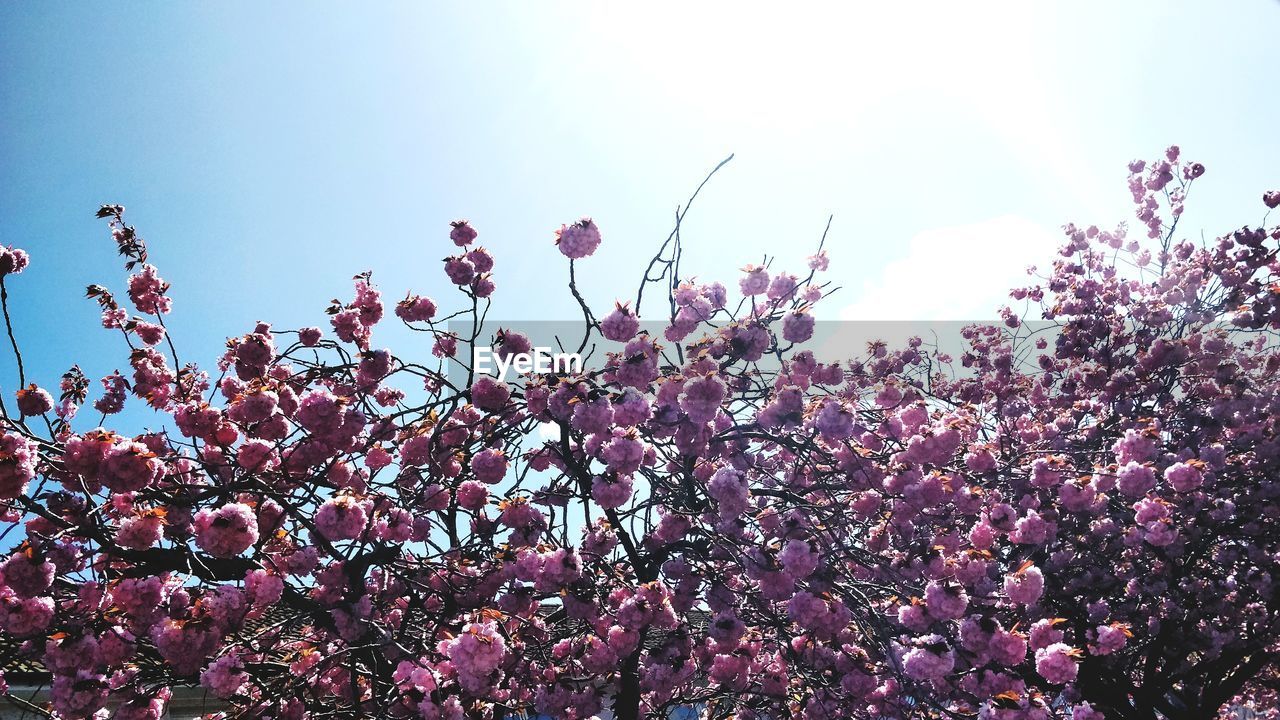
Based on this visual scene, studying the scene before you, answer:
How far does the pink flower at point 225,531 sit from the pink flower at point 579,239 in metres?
2.54

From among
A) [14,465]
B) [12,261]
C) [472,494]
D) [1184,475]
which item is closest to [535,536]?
[472,494]

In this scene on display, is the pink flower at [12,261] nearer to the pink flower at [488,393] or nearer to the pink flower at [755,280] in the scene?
the pink flower at [488,393]

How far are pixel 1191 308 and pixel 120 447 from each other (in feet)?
41.6

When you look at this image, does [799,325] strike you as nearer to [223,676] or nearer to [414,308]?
[414,308]

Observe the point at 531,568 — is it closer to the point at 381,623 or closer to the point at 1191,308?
the point at 381,623

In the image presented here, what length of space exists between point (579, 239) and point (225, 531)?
2725mm

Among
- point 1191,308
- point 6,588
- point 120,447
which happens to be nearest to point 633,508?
point 120,447

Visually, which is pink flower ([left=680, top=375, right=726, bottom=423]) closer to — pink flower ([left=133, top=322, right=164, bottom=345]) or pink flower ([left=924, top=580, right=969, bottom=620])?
pink flower ([left=924, top=580, right=969, bottom=620])

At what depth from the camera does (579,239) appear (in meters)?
4.66

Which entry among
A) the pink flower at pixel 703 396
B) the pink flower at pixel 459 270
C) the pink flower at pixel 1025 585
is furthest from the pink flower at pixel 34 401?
the pink flower at pixel 1025 585

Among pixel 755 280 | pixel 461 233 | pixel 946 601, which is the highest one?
pixel 461 233

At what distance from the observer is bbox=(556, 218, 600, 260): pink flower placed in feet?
15.3

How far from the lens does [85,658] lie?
10.4 feet

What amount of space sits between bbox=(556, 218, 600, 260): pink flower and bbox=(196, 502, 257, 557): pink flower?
8.35 ft
